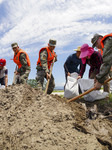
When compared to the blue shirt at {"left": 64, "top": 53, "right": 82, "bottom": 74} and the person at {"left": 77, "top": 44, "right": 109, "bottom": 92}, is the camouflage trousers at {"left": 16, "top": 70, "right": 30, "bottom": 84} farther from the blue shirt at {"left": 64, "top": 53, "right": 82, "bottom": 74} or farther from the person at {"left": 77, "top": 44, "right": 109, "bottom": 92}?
the person at {"left": 77, "top": 44, "right": 109, "bottom": 92}

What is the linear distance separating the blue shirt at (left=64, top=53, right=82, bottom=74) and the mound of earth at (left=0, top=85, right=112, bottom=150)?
106 inches

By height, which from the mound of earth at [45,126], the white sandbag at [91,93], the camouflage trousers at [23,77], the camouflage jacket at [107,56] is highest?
the camouflage jacket at [107,56]

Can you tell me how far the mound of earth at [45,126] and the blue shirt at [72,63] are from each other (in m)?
2.70

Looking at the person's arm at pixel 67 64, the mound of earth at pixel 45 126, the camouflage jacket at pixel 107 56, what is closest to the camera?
the mound of earth at pixel 45 126

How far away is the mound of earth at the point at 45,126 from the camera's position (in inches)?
85.1

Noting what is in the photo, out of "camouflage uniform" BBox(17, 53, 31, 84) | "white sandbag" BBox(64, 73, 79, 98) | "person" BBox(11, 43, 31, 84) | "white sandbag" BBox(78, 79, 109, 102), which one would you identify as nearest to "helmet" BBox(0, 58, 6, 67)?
"person" BBox(11, 43, 31, 84)

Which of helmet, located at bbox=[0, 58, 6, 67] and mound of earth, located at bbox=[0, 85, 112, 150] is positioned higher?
helmet, located at bbox=[0, 58, 6, 67]

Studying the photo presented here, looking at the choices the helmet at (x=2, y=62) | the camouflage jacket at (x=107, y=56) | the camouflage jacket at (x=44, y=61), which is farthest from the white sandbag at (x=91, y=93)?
the helmet at (x=2, y=62)

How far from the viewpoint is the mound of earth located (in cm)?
216

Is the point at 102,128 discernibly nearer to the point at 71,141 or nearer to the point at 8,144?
the point at 71,141

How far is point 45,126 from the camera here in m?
2.41

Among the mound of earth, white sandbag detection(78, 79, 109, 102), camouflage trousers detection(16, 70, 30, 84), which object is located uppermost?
camouflage trousers detection(16, 70, 30, 84)

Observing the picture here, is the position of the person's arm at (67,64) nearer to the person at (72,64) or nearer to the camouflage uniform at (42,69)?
the person at (72,64)

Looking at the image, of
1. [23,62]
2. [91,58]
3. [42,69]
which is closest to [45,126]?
[91,58]
